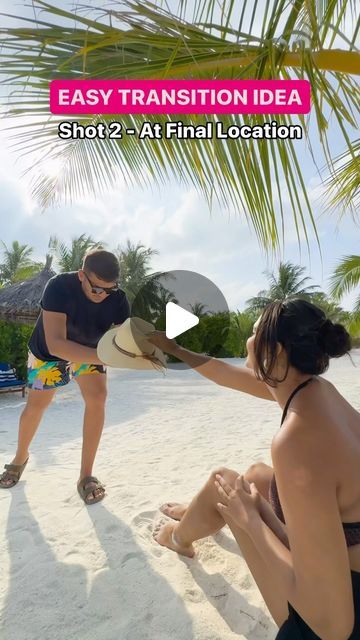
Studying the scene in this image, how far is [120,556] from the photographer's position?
192cm

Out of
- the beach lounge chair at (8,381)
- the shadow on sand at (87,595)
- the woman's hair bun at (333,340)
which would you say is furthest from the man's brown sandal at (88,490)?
the beach lounge chair at (8,381)

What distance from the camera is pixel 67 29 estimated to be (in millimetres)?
1542

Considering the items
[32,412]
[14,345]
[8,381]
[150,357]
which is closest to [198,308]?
[150,357]

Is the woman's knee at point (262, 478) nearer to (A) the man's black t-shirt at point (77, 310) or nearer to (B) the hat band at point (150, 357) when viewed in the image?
(B) the hat band at point (150, 357)

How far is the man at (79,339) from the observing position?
7.46 feet

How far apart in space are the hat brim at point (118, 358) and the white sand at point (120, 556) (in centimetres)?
87

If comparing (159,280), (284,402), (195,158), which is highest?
(195,158)

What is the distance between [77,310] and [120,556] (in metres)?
1.25

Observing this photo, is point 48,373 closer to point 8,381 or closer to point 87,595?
point 87,595

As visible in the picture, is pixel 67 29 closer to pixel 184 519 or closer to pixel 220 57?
pixel 220 57

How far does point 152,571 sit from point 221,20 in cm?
221

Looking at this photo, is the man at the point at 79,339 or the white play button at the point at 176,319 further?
the man at the point at 79,339

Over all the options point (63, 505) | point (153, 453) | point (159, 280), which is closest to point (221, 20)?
point (159, 280)

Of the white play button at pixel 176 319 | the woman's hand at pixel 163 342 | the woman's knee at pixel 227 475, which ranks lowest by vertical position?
the woman's knee at pixel 227 475
